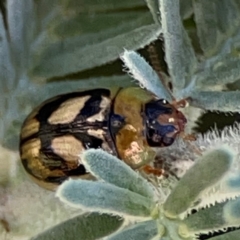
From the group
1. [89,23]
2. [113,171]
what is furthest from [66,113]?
[113,171]

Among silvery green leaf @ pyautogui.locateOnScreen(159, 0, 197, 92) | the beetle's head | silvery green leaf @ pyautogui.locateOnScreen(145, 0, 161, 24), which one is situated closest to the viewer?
silvery green leaf @ pyautogui.locateOnScreen(159, 0, 197, 92)

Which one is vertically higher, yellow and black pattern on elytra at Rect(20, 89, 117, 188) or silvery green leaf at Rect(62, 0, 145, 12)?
silvery green leaf at Rect(62, 0, 145, 12)

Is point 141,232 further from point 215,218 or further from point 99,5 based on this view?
point 99,5

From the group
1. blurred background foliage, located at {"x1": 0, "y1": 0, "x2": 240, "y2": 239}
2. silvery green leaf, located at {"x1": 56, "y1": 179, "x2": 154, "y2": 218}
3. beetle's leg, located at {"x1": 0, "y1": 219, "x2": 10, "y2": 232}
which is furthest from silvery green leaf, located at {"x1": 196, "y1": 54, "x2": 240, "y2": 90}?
beetle's leg, located at {"x1": 0, "y1": 219, "x2": 10, "y2": 232}

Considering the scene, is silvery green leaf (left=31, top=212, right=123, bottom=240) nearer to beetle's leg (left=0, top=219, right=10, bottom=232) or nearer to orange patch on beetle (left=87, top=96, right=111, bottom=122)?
beetle's leg (left=0, top=219, right=10, bottom=232)

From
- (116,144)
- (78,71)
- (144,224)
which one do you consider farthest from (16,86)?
(144,224)

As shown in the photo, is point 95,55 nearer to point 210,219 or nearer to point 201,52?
point 201,52
